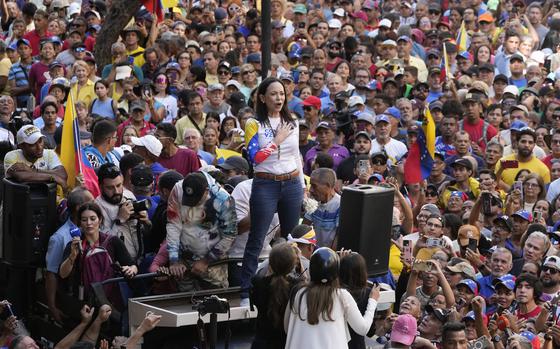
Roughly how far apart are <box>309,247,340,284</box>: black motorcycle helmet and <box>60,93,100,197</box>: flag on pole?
3689mm

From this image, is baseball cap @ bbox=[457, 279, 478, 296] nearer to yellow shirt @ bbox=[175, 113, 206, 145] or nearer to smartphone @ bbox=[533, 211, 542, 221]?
smartphone @ bbox=[533, 211, 542, 221]

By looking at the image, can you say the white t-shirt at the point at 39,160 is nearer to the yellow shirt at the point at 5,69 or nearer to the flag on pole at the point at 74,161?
the flag on pole at the point at 74,161

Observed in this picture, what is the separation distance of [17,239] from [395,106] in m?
7.61

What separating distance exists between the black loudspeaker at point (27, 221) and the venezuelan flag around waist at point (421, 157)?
4753mm

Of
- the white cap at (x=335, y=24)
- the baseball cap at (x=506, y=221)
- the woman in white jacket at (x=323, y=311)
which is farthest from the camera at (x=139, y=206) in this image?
the white cap at (x=335, y=24)

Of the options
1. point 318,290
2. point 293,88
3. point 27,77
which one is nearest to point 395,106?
point 293,88

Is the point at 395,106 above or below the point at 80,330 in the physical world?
above

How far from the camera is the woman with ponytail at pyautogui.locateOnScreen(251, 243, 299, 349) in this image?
32.9 feet

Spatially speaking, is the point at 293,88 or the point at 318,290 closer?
the point at 318,290

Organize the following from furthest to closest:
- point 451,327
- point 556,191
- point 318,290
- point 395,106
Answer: point 395,106
point 556,191
point 451,327
point 318,290

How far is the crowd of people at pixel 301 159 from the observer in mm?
11344

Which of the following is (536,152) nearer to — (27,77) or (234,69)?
(234,69)

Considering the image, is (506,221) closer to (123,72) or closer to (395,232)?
(395,232)

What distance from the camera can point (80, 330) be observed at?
11.4 m
